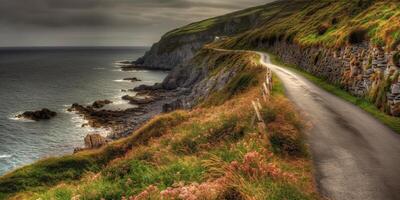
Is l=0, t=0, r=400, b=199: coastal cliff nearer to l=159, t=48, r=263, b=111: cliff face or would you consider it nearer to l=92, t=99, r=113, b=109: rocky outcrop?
l=159, t=48, r=263, b=111: cliff face

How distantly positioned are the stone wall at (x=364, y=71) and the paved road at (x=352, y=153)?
193cm

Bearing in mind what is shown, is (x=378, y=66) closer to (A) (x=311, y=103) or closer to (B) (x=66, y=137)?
(A) (x=311, y=103)

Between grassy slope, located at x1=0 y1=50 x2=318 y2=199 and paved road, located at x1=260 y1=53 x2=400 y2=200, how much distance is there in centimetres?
78

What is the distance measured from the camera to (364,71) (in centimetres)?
2756

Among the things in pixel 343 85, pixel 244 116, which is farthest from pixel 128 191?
pixel 343 85

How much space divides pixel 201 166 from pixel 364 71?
72.2 ft

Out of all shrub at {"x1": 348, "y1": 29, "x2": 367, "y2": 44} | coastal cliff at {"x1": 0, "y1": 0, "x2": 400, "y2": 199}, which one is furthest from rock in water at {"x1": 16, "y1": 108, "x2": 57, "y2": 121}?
shrub at {"x1": 348, "y1": 29, "x2": 367, "y2": 44}

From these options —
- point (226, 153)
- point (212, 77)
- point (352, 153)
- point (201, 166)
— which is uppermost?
point (226, 153)

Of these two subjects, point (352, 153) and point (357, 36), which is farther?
point (357, 36)

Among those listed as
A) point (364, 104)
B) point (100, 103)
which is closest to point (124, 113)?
point (100, 103)

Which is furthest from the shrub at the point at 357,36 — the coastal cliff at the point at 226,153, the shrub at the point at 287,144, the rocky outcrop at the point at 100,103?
the rocky outcrop at the point at 100,103

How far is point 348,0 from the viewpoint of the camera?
76.6 metres

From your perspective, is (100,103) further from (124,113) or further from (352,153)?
(352,153)

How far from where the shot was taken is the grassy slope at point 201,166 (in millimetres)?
9102
